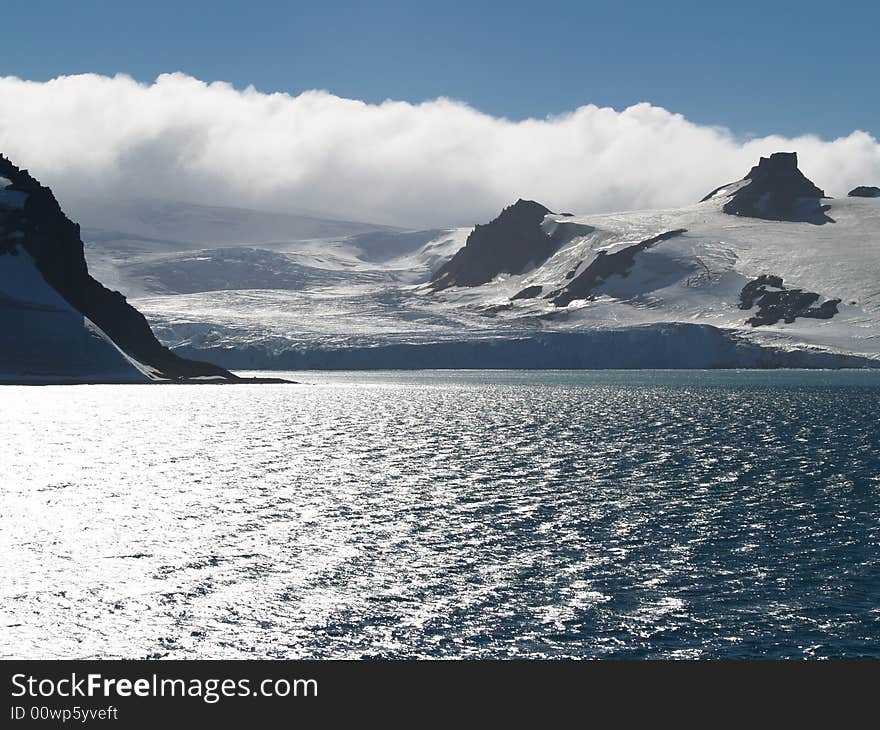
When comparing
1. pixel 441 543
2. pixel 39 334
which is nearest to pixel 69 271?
pixel 39 334

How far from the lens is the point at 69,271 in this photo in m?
154

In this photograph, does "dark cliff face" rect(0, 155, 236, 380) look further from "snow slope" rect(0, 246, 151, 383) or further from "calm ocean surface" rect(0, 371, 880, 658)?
"calm ocean surface" rect(0, 371, 880, 658)

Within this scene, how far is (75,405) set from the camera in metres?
113

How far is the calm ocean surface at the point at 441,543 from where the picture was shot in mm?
26297

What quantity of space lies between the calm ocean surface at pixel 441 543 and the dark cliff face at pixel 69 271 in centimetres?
6950

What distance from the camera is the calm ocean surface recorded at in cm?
2630

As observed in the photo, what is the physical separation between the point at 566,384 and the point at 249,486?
121438 millimetres

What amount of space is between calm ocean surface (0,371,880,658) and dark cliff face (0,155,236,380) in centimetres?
6950

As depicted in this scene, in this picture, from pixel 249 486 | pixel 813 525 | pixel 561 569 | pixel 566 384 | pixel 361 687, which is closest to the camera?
pixel 361 687

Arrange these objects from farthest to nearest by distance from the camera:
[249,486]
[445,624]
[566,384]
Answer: [566,384]
[249,486]
[445,624]

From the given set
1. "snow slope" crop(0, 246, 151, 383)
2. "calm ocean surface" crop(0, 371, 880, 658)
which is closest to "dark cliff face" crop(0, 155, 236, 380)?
"snow slope" crop(0, 246, 151, 383)

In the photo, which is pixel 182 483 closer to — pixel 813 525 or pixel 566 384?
pixel 813 525

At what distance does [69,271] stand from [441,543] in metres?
130

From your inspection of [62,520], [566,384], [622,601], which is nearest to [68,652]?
[622,601]
